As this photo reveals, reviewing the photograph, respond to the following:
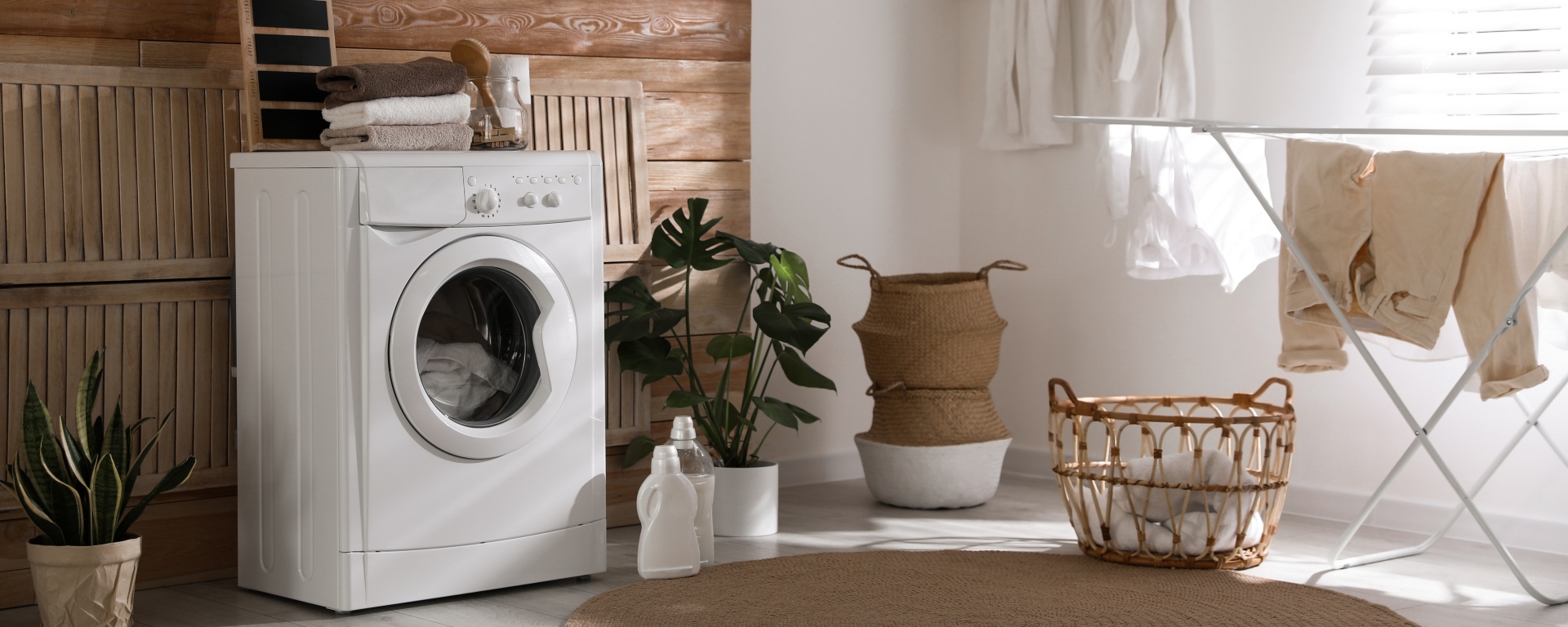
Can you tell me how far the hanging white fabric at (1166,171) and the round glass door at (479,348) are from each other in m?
1.55

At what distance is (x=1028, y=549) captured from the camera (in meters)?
2.94

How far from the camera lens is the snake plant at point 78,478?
2.22 meters

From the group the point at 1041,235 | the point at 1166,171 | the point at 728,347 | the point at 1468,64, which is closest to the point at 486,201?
the point at 728,347

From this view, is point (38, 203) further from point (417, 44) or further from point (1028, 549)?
point (1028, 549)

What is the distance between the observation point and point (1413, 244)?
246 centimetres

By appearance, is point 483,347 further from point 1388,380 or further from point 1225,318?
point 1225,318

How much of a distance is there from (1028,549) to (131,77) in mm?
1917

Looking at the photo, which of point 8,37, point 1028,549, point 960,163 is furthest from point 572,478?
point 960,163

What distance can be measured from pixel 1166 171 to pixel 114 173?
2.22 meters

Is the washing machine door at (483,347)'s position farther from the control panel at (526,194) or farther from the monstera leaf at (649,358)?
the monstera leaf at (649,358)

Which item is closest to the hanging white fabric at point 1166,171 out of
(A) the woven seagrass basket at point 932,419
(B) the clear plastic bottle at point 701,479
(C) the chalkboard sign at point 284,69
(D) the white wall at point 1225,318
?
(D) the white wall at point 1225,318

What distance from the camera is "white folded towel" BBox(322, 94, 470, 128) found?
248cm

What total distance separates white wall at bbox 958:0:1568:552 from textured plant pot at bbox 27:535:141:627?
2.41 m

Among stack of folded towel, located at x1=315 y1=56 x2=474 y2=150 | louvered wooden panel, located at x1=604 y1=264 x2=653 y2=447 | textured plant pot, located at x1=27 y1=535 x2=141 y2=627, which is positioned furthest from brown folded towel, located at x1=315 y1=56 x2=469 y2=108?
textured plant pot, located at x1=27 y1=535 x2=141 y2=627
